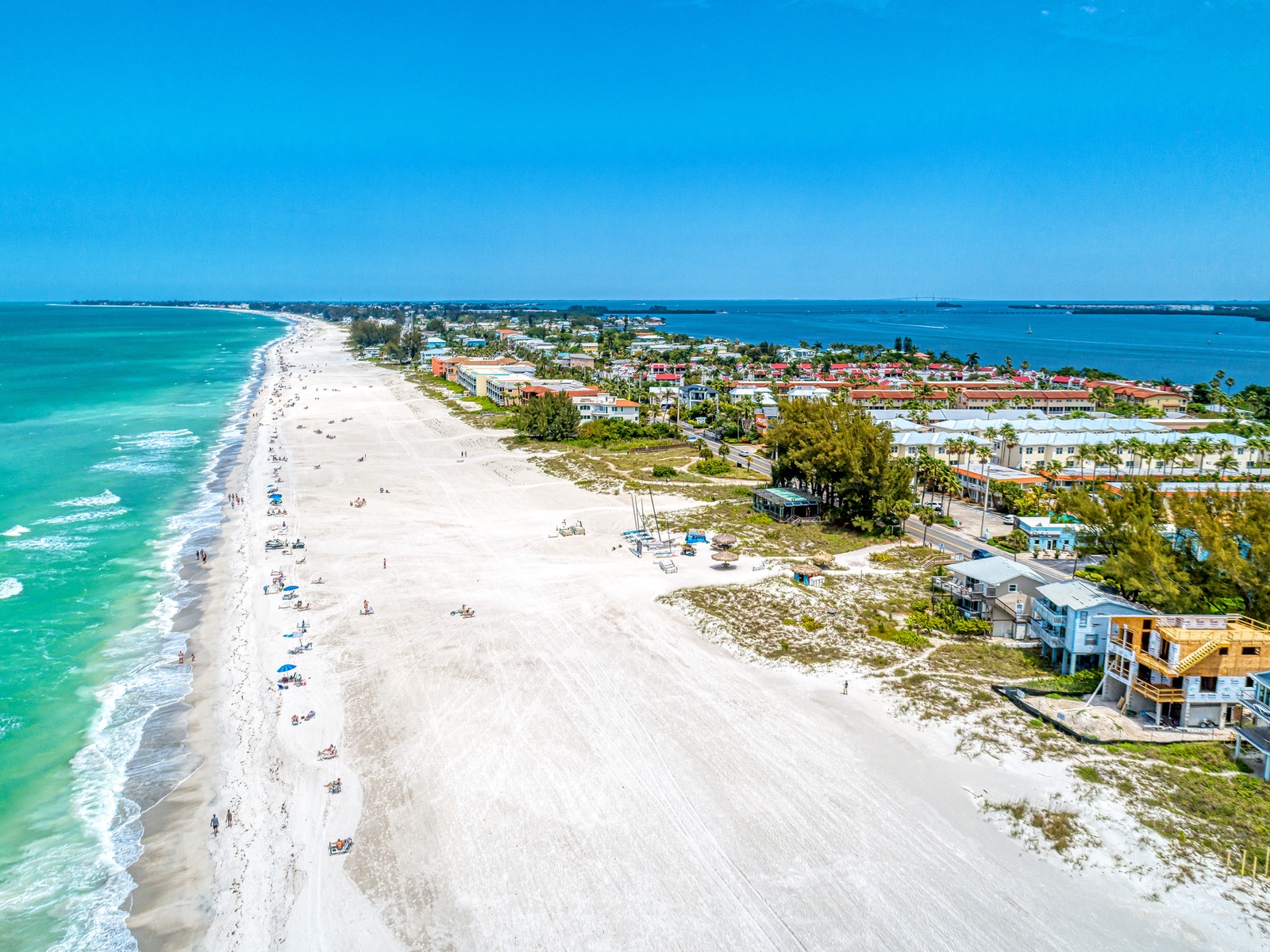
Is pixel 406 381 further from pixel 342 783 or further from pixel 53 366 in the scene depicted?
pixel 342 783

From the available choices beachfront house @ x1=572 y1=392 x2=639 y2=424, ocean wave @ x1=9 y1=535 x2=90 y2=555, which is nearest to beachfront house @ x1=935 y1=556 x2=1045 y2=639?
ocean wave @ x1=9 y1=535 x2=90 y2=555

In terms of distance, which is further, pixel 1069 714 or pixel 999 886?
pixel 1069 714

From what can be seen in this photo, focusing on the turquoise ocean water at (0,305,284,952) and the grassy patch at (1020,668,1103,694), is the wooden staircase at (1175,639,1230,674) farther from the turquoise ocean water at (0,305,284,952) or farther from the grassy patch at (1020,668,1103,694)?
the turquoise ocean water at (0,305,284,952)

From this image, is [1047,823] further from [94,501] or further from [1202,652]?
[94,501]

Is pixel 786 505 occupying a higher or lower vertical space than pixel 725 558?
higher

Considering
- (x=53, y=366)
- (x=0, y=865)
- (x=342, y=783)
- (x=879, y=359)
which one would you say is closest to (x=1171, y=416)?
(x=879, y=359)

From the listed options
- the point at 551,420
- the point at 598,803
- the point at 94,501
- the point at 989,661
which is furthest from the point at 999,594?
the point at 94,501

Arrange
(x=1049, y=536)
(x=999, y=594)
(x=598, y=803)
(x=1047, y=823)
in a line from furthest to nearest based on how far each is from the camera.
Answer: (x=1049, y=536) → (x=999, y=594) → (x=598, y=803) → (x=1047, y=823)

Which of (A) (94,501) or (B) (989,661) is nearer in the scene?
(B) (989,661)
